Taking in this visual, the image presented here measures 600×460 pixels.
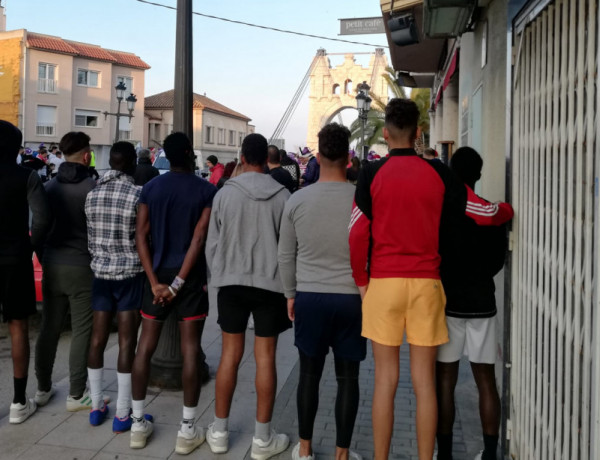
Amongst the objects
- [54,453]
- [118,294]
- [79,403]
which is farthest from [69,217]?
[54,453]

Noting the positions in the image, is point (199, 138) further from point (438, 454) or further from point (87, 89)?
point (438, 454)

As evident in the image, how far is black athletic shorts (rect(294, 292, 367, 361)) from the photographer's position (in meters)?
3.58

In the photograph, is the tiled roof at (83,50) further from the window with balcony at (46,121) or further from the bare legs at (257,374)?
the bare legs at (257,374)

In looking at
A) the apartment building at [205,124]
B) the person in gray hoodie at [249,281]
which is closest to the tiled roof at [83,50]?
the apartment building at [205,124]

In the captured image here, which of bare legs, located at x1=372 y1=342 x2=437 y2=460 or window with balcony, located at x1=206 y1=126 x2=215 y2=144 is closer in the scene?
bare legs, located at x1=372 y1=342 x2=437 y2=460

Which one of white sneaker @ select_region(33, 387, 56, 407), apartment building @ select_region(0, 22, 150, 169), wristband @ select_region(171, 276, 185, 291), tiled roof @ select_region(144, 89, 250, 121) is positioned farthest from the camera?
tiled roof @ select_region(144, 89, 250, 121)

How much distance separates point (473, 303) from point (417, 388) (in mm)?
565

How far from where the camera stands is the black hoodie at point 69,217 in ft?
14.8

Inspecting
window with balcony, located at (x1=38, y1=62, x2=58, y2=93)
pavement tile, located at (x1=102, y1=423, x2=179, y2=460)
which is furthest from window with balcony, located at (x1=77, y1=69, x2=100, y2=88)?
pavement tile, located at (x1=102, y1=423, x2=179, y2=460)

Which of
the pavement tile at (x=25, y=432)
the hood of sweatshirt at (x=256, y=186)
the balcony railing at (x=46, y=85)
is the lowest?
the pavement tile at (x=25, y=432)

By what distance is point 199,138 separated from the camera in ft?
221

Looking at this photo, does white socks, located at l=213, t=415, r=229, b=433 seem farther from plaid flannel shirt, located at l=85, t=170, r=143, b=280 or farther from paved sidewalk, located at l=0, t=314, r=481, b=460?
plaid flannel shirt, located at l=85, t=170, r=143, b=280

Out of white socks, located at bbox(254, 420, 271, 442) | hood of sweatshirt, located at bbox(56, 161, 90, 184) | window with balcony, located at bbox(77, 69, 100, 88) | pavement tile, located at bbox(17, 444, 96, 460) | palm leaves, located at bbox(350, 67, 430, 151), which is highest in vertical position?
window with balcony, located at bbox(77, 69, 100, 88)

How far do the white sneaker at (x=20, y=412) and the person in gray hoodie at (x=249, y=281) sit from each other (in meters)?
1.43
